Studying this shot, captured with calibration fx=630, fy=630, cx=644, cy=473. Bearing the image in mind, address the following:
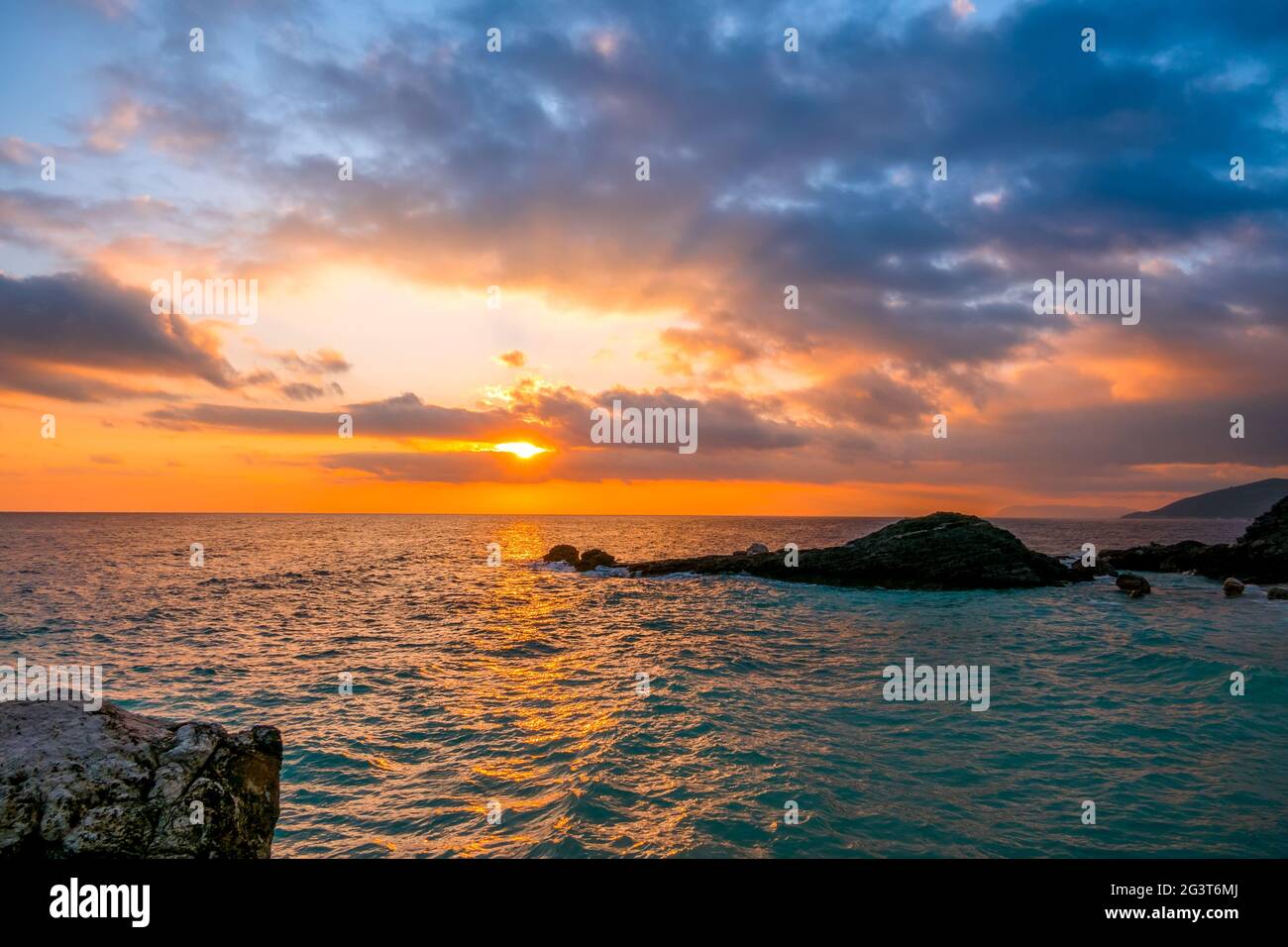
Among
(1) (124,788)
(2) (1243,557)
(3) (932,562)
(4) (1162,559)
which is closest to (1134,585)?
(3) (932,562)

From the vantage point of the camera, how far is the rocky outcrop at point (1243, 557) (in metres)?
51.2

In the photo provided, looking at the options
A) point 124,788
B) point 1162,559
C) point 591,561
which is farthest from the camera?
point 591,561

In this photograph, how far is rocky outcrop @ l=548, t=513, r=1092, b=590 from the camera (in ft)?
161

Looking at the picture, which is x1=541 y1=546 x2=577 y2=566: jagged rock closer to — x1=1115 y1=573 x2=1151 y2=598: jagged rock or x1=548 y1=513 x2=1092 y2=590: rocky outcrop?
x1=548 y1=513 x2=1092 y2=590: rocky outcrop

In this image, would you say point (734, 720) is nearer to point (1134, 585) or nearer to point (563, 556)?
point (1134, 585)

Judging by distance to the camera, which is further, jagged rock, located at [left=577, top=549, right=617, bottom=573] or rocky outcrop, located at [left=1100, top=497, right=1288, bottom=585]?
jagged rock, located at [left=577, top=549, right=617, bottom=573]

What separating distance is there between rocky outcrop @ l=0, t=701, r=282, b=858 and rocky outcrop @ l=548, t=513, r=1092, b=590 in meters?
49.0

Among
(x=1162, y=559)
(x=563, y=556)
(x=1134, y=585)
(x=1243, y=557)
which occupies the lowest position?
(x=563, y=556)

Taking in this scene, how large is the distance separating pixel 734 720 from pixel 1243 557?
60.4 m

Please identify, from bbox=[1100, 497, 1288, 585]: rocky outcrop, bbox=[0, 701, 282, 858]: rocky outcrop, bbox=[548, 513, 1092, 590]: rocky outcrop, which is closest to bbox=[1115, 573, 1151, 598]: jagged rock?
bbox=[548, 513, 1092, 590]: rocky outcrop

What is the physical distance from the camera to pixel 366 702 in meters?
20.1

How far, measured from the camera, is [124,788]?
761 cm
